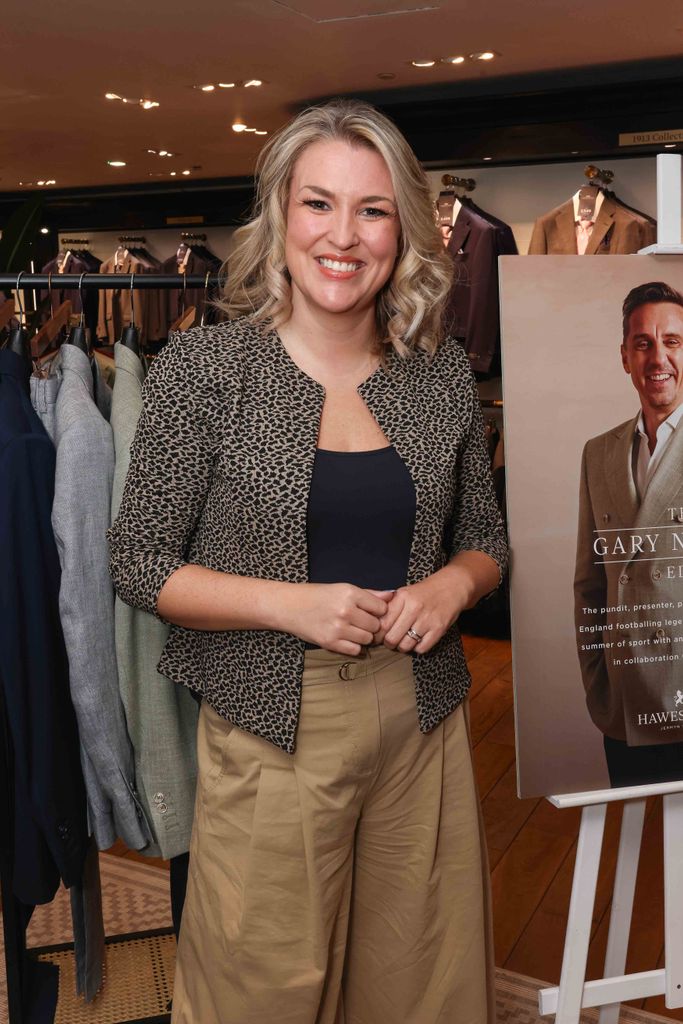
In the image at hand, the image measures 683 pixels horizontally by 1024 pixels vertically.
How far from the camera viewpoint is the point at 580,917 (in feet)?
5.15

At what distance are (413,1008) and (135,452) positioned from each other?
0.92 metres

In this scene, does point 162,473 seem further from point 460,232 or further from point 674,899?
point 460,232

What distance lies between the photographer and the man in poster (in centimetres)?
154

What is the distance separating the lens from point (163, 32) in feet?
14.0

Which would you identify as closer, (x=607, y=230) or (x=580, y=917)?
(x=580, y=917)

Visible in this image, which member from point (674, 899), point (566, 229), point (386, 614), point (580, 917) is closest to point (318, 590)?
point (386, 614)

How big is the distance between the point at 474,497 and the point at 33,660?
2.38 feet

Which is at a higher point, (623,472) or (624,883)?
(623,472)

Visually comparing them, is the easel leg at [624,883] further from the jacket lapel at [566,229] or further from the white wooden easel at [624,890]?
the jacket lapel at [566,229]

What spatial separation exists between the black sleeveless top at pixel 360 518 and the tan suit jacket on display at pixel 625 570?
1.25ft

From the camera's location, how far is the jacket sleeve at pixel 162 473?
1.27 m

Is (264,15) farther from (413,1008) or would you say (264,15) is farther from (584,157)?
(413,1008)

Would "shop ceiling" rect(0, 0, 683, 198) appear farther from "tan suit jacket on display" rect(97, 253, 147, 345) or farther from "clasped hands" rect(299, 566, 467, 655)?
"clasped hands" rect(299, 566, 467, 655)

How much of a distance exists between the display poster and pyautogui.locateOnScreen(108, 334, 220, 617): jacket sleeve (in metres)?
0.52
